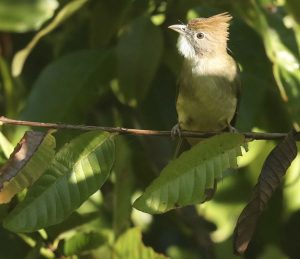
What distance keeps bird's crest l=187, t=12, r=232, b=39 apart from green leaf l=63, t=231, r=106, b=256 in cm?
116

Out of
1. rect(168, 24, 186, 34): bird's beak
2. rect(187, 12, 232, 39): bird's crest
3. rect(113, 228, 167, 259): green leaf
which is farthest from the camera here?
rect(187, 12, 232, 39): bird's crest

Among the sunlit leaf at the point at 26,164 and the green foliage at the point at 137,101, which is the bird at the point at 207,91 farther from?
the sunlit leaf at the point at 26,164

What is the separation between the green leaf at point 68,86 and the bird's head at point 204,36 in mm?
388

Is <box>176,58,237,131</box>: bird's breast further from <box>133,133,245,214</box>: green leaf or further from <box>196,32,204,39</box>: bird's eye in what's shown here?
<box>133,133,245,214</box>: green leaf

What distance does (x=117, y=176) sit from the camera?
2.78 m

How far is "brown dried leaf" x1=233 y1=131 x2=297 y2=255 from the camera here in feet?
5.58

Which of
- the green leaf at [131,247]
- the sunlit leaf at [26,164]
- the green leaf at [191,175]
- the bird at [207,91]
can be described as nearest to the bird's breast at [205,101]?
the bird at [207,91]

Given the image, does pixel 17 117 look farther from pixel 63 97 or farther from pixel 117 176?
pixel 117 176

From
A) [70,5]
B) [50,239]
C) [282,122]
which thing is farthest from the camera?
[282,122]

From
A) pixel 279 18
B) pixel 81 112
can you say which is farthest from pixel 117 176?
pixel 279 18

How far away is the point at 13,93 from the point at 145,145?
0.58m

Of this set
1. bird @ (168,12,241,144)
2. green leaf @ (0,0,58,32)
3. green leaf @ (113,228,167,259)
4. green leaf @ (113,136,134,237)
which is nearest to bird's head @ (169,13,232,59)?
bird @ (168,12,241,144)

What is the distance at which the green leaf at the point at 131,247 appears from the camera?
236cm

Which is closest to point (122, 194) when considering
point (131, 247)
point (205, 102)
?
point (131, 247)
